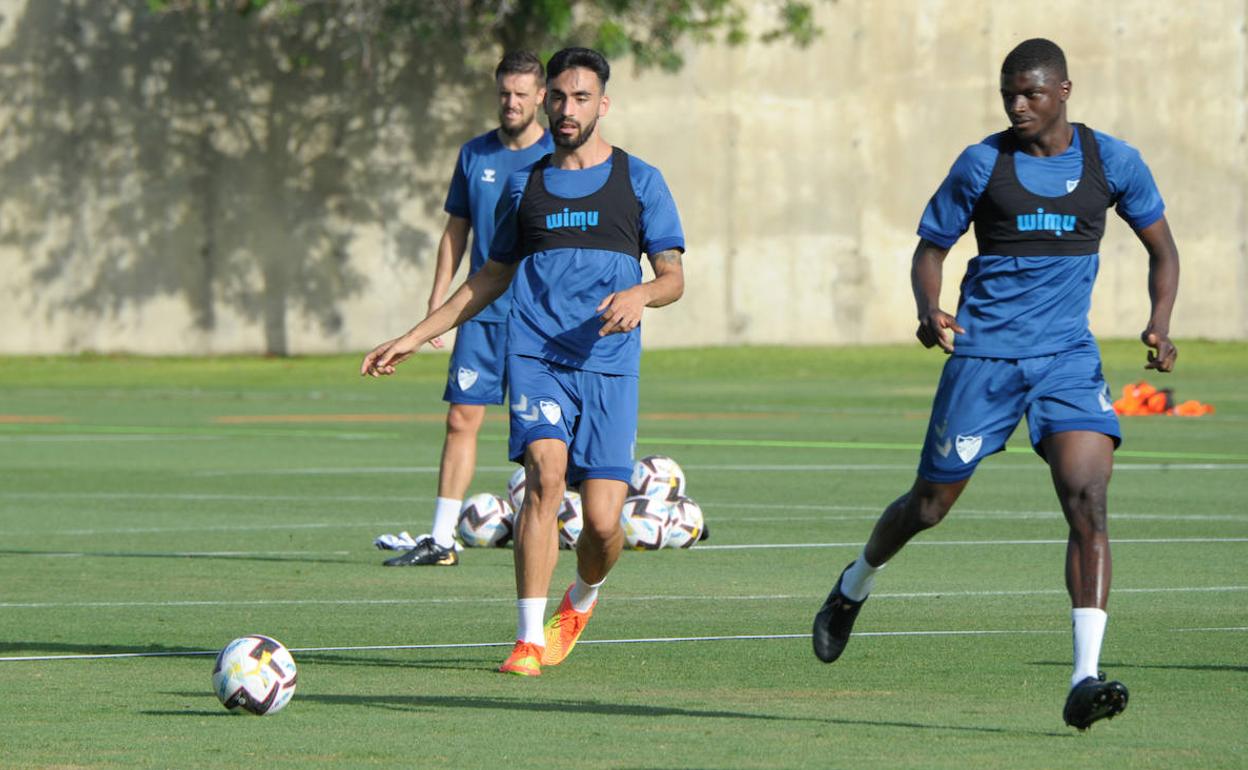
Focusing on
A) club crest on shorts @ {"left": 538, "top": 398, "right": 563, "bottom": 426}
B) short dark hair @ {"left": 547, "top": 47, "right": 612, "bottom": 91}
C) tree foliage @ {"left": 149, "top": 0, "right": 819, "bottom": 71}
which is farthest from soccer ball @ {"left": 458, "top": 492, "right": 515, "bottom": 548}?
tree foliage @ {"left": 149, "top": 0, "right": 819, "bottom": 71}

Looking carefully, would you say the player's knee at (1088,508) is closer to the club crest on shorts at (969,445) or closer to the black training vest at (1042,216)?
the club crest on shorts at (969,445)

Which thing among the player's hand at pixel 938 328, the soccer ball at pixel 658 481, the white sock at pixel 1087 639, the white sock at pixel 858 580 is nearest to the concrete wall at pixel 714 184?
the soccer ball at pixel 658 481

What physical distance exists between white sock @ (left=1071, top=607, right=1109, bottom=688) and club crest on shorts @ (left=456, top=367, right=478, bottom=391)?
558 cm

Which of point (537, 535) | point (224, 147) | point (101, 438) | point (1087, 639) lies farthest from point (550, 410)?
point (224, 147)

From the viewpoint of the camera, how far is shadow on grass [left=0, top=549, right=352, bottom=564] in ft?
40.5

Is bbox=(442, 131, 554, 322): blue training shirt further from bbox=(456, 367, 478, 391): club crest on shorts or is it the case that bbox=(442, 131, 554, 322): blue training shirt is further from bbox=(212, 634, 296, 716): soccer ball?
bbox=(212, 634, 296, 716): soccer ball

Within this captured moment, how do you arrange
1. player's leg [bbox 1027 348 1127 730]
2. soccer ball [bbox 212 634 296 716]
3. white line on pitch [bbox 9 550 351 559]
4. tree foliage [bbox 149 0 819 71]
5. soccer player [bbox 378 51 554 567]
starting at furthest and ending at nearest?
tree foliage [bbox 149 0 819 71] → white line on pitch [bbox 9 550 351 559] → soccer player [bbox 378 51 554 567] → soccer ball [bbox 212 634 296 716] → player's leg [bbox 1027 348 1127 730]

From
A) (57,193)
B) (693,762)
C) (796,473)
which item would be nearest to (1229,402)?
(796,473)

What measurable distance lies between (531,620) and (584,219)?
153 centimetres

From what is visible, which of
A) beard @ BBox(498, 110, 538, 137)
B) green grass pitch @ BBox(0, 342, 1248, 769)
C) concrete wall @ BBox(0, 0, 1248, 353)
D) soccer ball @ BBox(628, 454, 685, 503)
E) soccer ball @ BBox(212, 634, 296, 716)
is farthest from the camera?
concrete wall @ BBox(0, 0, 1248, 353)

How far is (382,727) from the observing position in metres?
7.10

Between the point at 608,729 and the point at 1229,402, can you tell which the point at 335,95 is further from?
the point at 608,729

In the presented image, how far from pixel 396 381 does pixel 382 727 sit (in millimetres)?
28716

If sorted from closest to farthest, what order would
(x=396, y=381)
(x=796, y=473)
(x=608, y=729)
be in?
(x=608, y=729), (x=796, y=473), (x=396, y=381)
